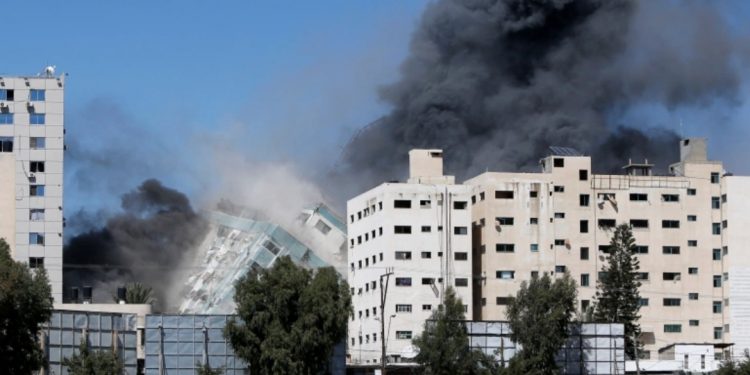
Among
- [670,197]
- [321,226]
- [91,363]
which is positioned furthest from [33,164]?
[670,197]

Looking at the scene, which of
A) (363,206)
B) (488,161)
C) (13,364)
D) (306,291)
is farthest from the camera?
(488,161)

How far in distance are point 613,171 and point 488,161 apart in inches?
616

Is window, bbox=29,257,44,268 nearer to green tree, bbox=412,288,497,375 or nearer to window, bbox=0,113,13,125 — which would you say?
window, bbox=0,113,13,125

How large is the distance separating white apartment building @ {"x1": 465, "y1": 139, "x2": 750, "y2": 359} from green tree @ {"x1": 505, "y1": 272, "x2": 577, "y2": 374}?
108ft

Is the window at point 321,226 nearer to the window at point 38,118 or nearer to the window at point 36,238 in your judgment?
the window at point 36,238

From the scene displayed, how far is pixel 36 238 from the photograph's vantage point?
140375 mm

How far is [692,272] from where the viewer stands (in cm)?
15150

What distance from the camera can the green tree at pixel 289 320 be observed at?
98.3 m

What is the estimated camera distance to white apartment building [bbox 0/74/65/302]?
140 meters

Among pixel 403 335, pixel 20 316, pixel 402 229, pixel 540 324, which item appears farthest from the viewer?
pixel 402 229

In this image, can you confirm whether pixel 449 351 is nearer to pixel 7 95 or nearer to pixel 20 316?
pixel 20 316

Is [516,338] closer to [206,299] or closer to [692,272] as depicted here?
[692,272]

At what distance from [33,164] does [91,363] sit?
167 ft

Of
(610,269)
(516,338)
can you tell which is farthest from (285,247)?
(516,338)
